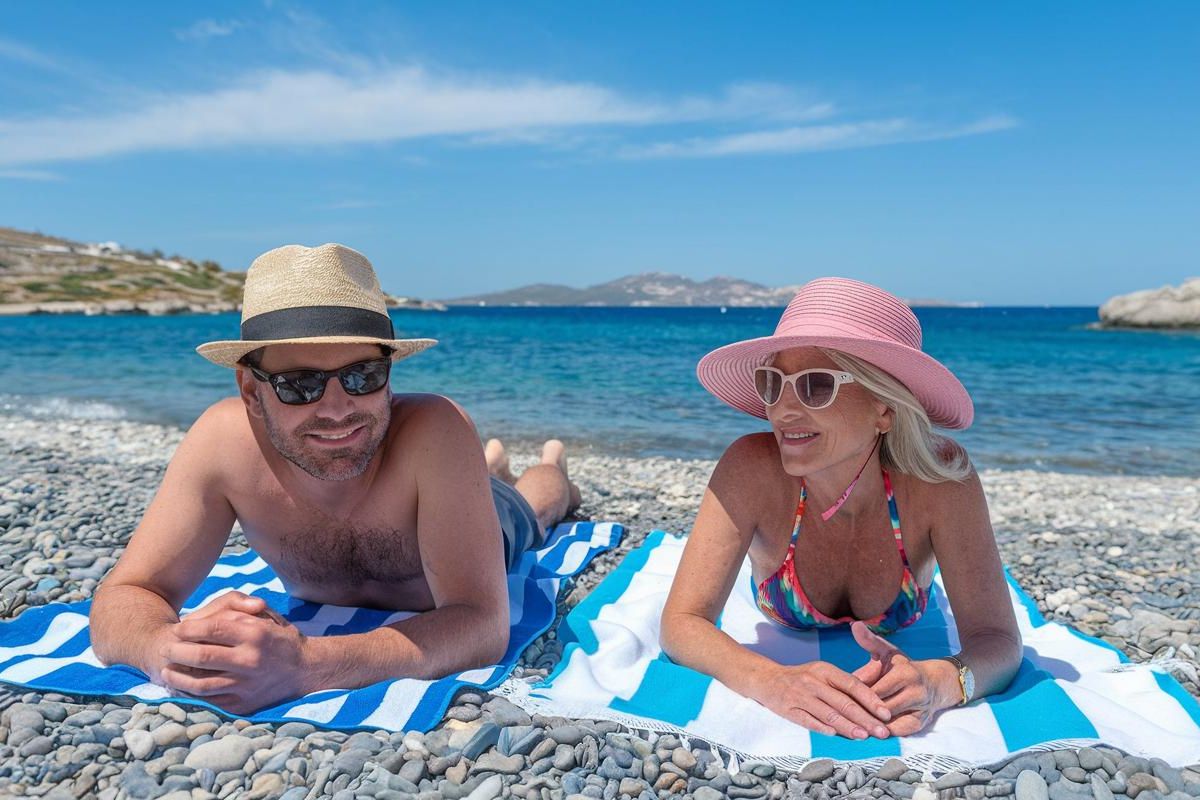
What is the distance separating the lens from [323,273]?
3113mm

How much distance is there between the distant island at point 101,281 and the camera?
5241 centimetres

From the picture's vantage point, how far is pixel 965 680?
9.78ft

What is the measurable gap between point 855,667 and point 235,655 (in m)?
2.38

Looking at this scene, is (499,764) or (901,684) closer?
(499,764)

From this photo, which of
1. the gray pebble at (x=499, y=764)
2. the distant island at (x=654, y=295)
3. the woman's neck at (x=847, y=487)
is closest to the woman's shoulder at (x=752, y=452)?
the woman's neck at (x=847, y=487)

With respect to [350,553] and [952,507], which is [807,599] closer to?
[952,507]

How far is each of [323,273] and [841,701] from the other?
90.1 inches

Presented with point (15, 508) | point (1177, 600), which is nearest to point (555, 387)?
point (15, 508)

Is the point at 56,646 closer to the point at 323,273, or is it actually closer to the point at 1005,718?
the point at 323,273

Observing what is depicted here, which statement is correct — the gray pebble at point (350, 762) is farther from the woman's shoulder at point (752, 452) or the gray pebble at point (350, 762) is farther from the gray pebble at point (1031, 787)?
the gray pebble at point (1031, 787)

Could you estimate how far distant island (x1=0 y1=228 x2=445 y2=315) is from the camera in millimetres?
52406

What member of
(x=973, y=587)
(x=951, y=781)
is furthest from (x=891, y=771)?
(x=973, y=587)

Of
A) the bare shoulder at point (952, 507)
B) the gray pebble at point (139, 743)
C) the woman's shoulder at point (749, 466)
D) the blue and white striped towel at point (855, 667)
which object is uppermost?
the woman's shoulder at point (749, 466)

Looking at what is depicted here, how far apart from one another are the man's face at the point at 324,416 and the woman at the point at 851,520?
4.23 ft
